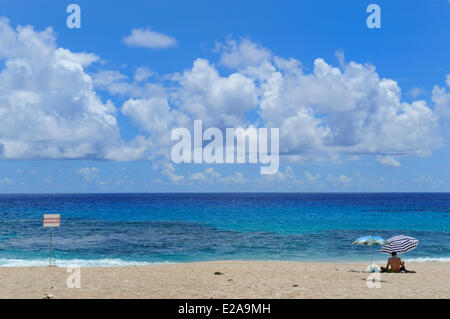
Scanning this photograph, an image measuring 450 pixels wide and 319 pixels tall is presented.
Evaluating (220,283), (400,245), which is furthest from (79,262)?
(400,245)

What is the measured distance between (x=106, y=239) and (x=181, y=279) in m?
24.1

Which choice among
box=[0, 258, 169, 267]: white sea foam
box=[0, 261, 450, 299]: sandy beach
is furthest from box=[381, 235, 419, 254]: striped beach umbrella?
box=[0, 258, 169, 267]: white sea foam

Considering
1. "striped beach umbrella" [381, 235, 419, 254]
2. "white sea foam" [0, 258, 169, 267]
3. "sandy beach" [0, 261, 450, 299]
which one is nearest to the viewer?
"sandy beach" [0, 261, 450, 299]

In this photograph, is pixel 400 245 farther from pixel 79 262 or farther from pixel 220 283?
pixel 79 262

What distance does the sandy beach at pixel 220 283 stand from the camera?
44.4 ft

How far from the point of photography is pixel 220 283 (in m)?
15.8

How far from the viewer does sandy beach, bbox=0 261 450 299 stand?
13.5 m

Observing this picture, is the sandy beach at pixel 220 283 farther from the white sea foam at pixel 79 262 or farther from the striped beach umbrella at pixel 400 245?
the white sea foam at pixel 79 262

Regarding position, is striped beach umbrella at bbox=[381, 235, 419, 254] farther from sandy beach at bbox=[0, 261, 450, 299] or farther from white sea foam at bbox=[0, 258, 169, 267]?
white sea foam at bbox=[0, 258, 169, 267]

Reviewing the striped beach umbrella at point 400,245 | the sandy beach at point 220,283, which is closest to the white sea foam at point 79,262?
the sandy beach at point 220,283
